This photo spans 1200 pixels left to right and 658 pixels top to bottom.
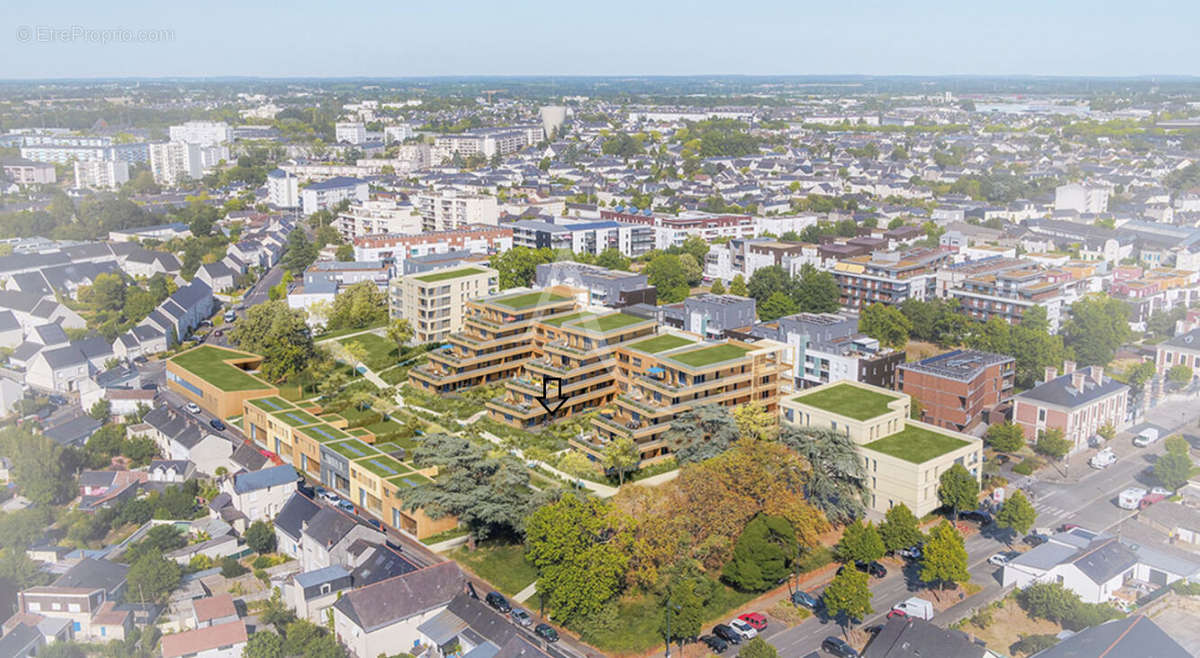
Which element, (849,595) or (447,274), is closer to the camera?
(849,595)

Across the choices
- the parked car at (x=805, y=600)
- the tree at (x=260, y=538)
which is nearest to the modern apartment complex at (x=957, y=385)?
the parked car at (x=805, y=600)

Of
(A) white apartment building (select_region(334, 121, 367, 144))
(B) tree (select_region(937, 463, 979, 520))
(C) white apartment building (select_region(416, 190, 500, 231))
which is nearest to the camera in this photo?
(B) tree (select_region(937, 463, 979, 520))

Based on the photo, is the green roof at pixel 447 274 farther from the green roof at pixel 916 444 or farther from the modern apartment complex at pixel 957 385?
the green roof at pixel 916 444

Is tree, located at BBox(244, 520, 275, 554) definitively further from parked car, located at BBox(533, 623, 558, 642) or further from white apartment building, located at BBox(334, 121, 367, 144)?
white apartment building, located at BBox(334, 121, 367, 144)

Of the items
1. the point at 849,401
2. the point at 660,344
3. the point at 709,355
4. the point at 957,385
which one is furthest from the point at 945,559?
the point at 660,344

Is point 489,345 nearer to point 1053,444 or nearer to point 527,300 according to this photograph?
point 527,300

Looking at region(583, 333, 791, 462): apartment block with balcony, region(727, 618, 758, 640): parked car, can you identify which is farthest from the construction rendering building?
region(727, 618, 758, 640): parked car

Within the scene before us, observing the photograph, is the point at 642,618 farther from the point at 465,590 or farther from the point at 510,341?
the point at 510,341

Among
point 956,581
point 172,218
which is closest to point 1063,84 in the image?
point 172,218
